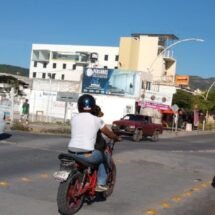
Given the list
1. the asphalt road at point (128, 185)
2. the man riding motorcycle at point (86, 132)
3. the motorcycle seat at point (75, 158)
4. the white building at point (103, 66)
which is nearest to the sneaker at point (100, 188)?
the asphalt road at point (128, 185)

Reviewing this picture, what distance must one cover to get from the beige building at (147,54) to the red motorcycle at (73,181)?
96.7 metres

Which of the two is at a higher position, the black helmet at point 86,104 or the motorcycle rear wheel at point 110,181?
the black helmet at point 86,104

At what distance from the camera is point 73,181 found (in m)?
7.93

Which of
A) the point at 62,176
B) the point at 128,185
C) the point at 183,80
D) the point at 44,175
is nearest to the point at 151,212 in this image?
the point at 62,176

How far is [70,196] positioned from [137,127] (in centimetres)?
2695

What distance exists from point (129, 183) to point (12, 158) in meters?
4.15

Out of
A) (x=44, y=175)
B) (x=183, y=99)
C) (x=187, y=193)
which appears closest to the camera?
(x=187, y=193)

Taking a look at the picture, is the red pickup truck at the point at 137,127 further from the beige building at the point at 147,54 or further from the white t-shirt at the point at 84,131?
the beige building at the point at 147,54

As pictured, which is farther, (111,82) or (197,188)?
(111,82)

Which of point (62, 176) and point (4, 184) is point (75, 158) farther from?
point (4, 184)

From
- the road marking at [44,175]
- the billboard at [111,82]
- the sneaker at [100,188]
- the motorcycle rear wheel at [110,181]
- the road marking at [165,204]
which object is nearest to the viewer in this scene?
the sneaker at [100,188]

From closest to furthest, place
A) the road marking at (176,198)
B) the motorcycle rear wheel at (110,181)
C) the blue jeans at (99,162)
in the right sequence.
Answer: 1. the blue jeans at (99,162)
2. the motorcycle rear wheel at (110,181)
3. the road marking at (176,198)

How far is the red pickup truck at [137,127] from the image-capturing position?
3456cm

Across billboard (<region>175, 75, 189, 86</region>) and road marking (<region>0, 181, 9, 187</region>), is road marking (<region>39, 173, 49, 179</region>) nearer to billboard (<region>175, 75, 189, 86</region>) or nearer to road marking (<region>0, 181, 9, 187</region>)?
road marking (<region>0, 181, 9, 187</region>)
